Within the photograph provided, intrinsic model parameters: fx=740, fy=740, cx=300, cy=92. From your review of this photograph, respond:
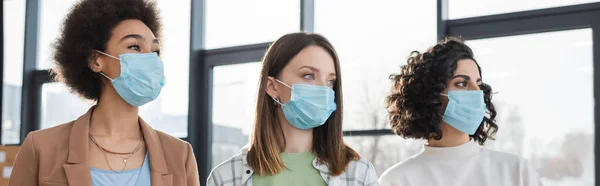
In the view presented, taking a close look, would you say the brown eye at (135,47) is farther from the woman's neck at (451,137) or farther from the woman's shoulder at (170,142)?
the woman's neck at (451,137)

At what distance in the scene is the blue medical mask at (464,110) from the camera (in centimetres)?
241

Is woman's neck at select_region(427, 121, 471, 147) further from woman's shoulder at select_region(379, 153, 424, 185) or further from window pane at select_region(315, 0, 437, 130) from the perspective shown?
window pane at select_region(315, 0, 437, 130)

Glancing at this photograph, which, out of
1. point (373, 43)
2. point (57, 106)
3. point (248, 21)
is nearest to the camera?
point (373, 43)

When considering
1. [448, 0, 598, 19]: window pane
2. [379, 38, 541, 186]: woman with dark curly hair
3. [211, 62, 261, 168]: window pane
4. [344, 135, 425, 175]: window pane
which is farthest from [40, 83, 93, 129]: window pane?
[379, 38, 541, 186]: woman with dark curly hair

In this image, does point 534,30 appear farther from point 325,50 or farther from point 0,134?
point 0,134

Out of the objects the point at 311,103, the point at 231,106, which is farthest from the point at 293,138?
the point at 231,106

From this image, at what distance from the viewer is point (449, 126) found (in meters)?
2.49

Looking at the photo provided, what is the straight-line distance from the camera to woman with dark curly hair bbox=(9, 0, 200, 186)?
6.65ft

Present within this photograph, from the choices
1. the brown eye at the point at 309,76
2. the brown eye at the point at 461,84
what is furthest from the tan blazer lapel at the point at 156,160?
the brown eye at the point at 461,84

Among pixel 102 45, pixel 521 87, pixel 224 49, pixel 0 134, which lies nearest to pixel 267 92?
pixel 102 45

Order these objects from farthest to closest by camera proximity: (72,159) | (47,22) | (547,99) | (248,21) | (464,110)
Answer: (47,22)
(248,21)
(547,99)
(464,110)
(72,159)

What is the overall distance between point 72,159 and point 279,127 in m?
0.58

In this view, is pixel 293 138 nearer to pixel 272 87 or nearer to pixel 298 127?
pixel 298 127

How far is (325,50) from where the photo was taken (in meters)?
2.14
